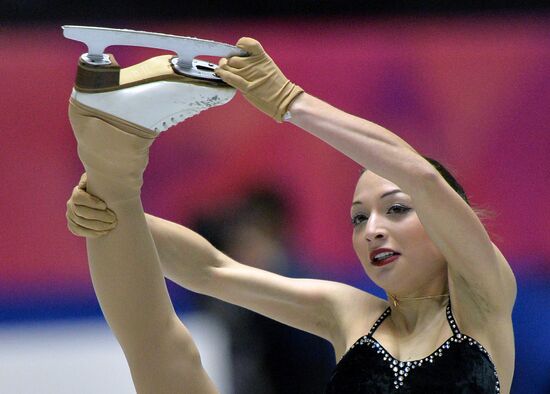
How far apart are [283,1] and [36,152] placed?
2.31ft

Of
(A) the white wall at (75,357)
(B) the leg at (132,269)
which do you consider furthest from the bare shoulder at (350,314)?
(A) the white wall at (75,357)

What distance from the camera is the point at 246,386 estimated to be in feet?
7.64

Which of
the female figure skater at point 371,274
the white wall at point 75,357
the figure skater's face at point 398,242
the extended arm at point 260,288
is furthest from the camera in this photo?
the white wall at point 75,357

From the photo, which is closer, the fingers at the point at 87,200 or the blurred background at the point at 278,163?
the fingers at the point at 87,200

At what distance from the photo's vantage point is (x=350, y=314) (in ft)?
6.51

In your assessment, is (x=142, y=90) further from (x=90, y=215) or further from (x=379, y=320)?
(x=379, y=320)

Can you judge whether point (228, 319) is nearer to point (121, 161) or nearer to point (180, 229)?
point (180, 229)

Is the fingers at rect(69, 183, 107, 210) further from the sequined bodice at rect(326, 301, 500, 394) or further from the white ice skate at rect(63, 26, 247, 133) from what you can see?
the sequined bodice at rect(326, 301, 500, 394)

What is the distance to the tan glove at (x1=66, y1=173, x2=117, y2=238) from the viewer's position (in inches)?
66.7

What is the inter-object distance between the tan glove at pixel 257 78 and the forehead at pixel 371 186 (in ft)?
1.20

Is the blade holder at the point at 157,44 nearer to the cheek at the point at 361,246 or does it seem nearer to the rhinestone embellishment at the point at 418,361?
the cheek at the point at 361,246

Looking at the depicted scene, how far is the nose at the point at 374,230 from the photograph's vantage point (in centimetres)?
187

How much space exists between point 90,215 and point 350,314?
1.93ft

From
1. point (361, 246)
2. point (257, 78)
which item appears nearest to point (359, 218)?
point (361, 246)
